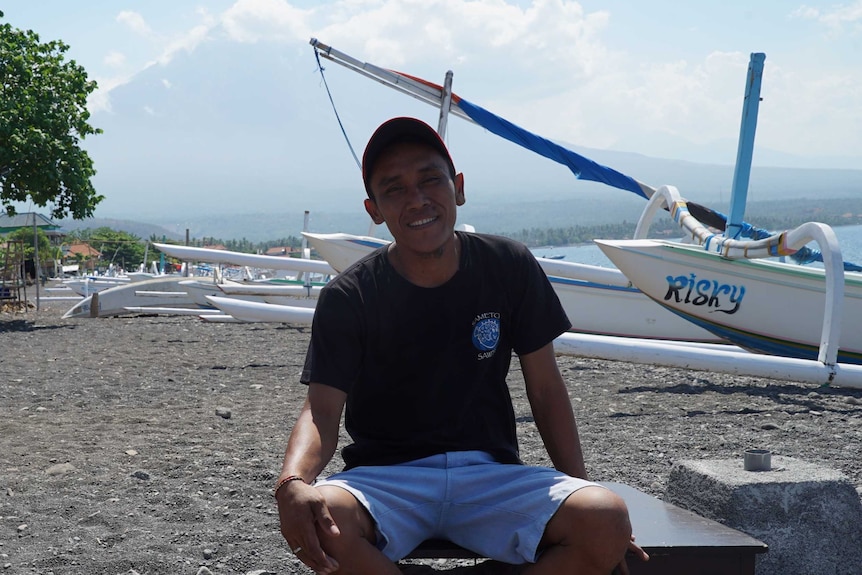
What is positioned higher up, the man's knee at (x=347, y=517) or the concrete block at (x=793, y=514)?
the man's knee at (x=347, y=517)

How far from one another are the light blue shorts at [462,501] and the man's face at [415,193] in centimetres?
60

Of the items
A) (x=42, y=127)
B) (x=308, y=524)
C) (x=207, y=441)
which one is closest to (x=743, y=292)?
(x=207, y=441)

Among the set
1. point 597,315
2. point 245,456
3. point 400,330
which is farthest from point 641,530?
point 597,315

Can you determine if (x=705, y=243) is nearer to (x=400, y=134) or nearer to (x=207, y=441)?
(x=207, y=441)

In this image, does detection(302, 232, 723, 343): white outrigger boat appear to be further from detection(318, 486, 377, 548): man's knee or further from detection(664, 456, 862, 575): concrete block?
detection(318, 486, 377, 548): man's knee

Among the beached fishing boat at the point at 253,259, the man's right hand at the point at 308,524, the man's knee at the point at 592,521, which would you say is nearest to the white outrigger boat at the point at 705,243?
the beached fishing boat at the point at 253,259

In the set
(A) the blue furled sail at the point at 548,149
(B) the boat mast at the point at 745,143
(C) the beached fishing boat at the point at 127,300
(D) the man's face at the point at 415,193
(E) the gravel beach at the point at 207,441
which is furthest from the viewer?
(C) the beached fishing boat at the point at 127,300

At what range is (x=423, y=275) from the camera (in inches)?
105

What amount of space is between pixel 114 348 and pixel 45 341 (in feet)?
6.19

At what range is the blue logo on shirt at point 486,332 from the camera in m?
2.58

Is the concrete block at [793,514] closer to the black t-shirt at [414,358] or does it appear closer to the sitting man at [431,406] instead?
the sitting man at [431,406]

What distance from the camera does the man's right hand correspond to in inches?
86.7

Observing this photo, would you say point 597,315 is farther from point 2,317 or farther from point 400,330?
point 2,317

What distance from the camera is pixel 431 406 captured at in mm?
2572
